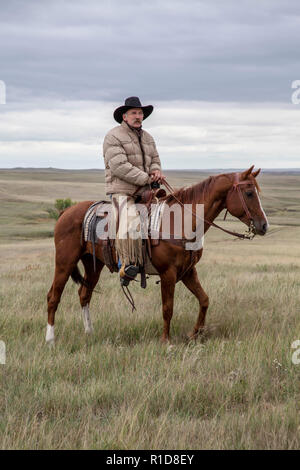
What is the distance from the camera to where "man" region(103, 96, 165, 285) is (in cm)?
691

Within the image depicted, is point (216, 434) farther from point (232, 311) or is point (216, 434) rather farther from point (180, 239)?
point (232, 311)

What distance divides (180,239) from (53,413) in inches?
116

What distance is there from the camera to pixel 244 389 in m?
5.07

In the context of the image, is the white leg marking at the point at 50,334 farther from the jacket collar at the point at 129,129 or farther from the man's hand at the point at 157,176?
the jacket collar at the point at 129,129

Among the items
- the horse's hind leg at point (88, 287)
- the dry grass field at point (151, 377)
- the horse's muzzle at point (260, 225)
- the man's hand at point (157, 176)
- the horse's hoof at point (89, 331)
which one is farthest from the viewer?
the horse's hind leg at point (88, 287)

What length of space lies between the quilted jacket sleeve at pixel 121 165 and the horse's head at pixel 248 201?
3.90 ft

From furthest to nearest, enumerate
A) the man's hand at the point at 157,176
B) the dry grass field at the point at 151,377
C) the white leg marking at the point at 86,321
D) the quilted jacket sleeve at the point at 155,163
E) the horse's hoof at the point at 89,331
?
the white leg marking at the point at 86,321 < the horse's hoof at the point at 89,331 < the quilted jacket sleeve at the point at 155,163 < the man's hand at the point at 157,176 < the dry grass field at the point at 151,377

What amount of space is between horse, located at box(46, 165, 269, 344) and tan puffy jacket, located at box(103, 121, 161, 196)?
1.74ft

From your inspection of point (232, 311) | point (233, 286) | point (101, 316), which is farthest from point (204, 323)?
point (233, 286)

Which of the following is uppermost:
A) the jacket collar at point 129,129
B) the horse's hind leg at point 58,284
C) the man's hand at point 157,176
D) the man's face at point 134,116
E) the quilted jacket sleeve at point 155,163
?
the man's face at point 134,116

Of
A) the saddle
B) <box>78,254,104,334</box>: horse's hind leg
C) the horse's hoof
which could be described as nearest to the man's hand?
the saddle

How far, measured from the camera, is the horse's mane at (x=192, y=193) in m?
6.80

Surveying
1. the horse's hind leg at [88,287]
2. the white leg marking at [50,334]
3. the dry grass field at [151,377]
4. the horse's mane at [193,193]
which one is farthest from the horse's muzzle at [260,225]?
the white leg marking at [50,334]

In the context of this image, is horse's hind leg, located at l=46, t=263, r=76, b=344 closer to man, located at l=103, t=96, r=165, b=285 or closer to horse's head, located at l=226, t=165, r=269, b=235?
man, located at l=103, t=96, r=165, b=285
